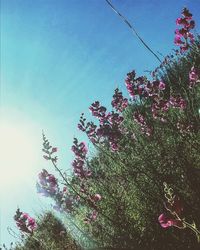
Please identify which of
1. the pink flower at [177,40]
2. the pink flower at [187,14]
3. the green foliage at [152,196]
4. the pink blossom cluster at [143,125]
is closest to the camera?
the green foliage at [152,196]

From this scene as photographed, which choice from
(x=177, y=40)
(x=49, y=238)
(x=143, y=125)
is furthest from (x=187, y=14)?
(x=49, y=238)

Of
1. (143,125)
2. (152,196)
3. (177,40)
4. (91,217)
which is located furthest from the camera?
(177,40)

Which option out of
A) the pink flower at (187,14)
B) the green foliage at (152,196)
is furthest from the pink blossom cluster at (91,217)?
the pink flower at (187,14)

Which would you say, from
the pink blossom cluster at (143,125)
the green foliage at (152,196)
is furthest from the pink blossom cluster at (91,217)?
the pink blossom cluster at (143,125)

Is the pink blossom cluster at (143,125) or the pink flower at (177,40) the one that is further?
the pink flower at (177,40)

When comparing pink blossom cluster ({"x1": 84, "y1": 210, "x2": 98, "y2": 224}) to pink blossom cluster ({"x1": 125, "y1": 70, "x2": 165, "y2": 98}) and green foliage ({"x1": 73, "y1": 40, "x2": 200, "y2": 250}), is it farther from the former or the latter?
pink blossom cluster ({"x1": 125, "y1": 70, "x2": 165, "y2": 98})

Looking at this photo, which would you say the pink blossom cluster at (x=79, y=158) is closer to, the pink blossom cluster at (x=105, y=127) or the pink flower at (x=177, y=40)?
the pink blossom cluster at (x=105, y=127)

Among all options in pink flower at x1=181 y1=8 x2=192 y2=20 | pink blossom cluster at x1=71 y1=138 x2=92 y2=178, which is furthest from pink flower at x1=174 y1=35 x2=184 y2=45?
pink blossom cluster at x1=71 y1=138 x2=92 y2=178

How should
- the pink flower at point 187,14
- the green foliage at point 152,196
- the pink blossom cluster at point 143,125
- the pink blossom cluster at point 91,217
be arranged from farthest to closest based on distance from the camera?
1. the pink flower at point 187,14
2. the pink blossom cluster at point 143,125
3. the pink blossom cluster at point 91,217
4. the green foliage at point 152,196

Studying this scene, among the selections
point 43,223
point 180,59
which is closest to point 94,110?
point 43,223

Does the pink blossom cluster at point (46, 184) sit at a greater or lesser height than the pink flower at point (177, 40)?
lesser

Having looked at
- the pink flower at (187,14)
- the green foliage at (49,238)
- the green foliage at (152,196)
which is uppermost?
the pink flower at (187,14)

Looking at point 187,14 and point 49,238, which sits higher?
point 187,14

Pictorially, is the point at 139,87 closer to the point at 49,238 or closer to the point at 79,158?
the point at 79,158
